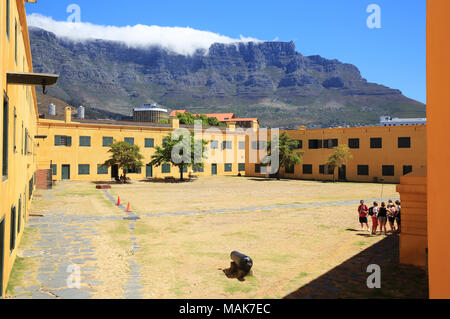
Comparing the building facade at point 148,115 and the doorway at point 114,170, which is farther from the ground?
the building facade at point 148,115

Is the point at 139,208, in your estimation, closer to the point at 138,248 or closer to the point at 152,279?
the point at 138,248

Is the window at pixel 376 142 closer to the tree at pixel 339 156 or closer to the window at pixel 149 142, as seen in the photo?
the tree at pixel 339 156

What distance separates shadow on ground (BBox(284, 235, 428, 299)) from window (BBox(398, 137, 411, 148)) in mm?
38615

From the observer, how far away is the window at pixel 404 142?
47938 millimetres

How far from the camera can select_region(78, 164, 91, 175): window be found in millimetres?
49906

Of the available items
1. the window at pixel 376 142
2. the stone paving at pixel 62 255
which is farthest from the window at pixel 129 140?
the window at pixel 376 142

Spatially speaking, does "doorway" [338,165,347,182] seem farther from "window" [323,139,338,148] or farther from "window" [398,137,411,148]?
"window" [398,137,411,148]

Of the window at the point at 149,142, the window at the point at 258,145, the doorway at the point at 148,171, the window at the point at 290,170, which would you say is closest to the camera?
the window at the point at 149,142

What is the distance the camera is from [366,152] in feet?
169

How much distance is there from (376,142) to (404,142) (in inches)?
143

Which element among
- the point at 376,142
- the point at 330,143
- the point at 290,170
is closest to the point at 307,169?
the point at 290,170

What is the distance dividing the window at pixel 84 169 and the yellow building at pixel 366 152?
96.9ft
